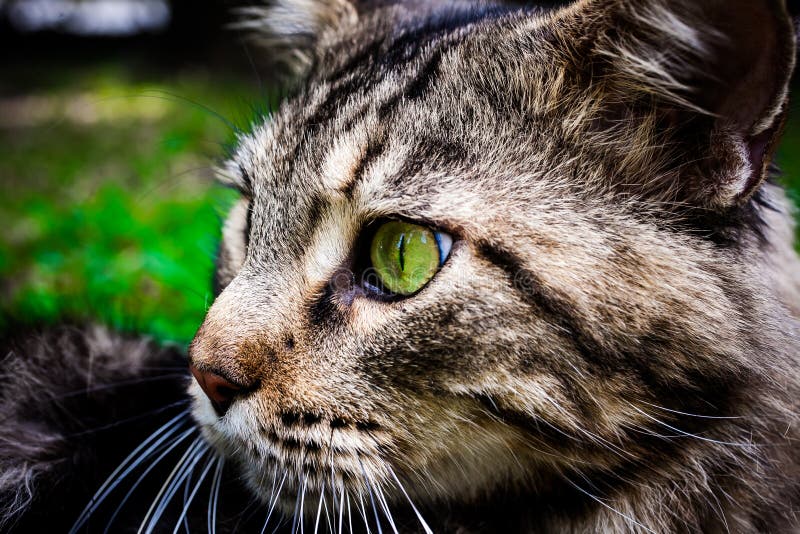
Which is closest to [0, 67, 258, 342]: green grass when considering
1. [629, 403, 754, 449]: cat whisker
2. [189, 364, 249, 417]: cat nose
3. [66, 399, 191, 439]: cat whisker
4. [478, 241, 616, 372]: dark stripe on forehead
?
[66, 399, 191, 439]: cat whisker

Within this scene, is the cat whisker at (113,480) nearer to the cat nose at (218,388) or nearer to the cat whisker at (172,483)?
the cat whisker at (172,483)

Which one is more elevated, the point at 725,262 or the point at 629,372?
the point at 725,262

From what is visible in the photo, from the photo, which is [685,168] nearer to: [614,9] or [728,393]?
[614,9]

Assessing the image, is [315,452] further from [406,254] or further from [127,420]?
[127,420]

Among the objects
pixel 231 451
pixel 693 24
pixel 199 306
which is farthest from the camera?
pixel 199 306

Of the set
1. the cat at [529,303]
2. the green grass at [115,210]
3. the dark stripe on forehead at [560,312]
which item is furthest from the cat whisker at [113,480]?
the dark stripe on forehead at [560,312]

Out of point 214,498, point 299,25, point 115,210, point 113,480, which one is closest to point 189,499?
point 214,498

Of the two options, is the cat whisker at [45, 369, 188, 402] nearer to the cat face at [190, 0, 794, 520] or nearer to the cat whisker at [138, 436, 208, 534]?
the cat whisker at [138, 436, 208, 534]

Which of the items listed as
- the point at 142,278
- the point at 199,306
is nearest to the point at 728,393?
the point at 199,306
